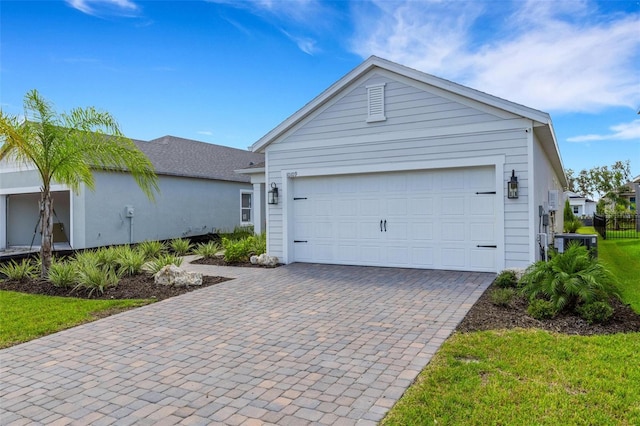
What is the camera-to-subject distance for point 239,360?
4230 mm

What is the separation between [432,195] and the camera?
30.5 feet

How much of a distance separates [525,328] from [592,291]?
3.95 ft

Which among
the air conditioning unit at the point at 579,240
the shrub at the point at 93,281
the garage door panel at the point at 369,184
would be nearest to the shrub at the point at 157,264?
the shrub at the point at 93,281

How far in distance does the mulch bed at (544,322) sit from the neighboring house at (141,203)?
41.5ft

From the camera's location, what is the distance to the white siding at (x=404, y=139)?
8.35 metres

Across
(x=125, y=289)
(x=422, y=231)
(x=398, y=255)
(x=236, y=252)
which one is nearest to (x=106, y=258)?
(x=125, y=289)

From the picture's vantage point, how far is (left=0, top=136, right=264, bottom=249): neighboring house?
1391 centimetres

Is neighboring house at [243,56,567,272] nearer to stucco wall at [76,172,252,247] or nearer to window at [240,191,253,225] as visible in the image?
stucco wall at [76,172,252,247]

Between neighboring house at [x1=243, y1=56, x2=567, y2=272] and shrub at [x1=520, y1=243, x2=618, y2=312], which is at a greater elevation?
neighboring house at [x1=243, y1=56, x2=567, y2=272]

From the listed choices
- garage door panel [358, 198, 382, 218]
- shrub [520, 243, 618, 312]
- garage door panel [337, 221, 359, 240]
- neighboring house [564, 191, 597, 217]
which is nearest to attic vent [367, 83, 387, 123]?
garage door panel [358, 198, 382, 218]

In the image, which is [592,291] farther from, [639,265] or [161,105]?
[161,105]

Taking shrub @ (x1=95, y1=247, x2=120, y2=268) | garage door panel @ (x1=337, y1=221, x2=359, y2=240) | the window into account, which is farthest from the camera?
the window

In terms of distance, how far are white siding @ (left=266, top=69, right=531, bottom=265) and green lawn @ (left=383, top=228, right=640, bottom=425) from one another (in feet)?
13.9

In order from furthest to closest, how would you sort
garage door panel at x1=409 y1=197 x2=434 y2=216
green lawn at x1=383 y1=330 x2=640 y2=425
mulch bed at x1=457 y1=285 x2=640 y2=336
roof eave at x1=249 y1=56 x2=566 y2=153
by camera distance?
garage door panel at x1=409 y1=197 x2=434 y2=216, roof eave at x1=249 y1=56 x2=566 y2=153, mulch bed at x1=457 y1=285 x2=640 y2=336, green lawn at x1=383 y1=330 x2=640 y2=425
